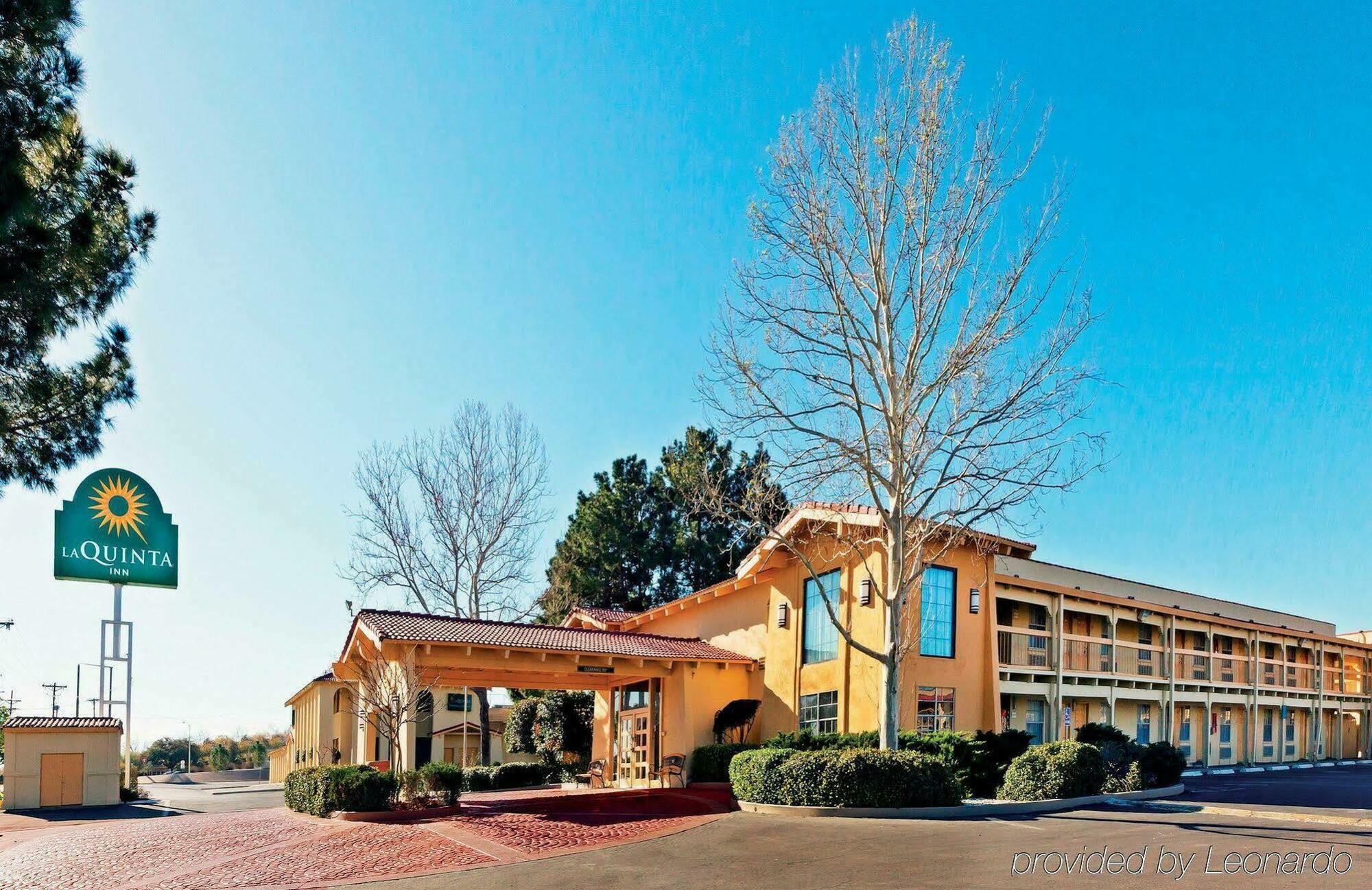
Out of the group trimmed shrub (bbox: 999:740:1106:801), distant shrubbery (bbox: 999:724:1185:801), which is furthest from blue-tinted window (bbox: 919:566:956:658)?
trimmed shrub (bbox: 999:740:1106:801)

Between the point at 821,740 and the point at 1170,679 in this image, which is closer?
the point at 821,740

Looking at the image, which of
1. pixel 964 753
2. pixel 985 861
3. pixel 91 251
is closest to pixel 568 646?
pixel 964 753

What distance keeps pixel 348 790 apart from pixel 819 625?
11.7m

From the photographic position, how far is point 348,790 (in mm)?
19125

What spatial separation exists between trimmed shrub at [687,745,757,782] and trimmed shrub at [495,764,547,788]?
854 centimetres

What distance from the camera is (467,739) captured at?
4950 centimetres

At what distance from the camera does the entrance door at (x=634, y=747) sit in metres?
27.3

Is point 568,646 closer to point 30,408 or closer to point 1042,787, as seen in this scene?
point 1042,787

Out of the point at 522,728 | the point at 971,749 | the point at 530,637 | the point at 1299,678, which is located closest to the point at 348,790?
the point at 530,637

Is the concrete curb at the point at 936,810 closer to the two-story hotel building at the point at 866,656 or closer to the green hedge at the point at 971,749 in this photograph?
the green hedge at the point at 971,749

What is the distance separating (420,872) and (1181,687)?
26955mm

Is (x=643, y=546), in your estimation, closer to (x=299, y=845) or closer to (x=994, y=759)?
(x=994, y=759)

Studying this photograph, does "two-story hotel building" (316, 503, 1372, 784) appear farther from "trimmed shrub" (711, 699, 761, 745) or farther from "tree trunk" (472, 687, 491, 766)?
"tree trunk" (472, 687, 491, 766)

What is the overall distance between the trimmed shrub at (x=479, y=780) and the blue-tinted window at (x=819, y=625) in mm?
10933
